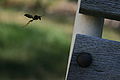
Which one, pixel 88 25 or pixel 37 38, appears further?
pixel 37 38

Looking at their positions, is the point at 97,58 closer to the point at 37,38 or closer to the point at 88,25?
the point at 88,25

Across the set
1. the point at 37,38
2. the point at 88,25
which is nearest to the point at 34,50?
the point at 37,38

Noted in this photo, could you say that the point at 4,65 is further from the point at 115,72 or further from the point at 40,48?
the point at 115,72

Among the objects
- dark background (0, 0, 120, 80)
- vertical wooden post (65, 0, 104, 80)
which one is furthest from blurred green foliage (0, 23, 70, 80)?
vertical wooden post (65, 0, 104, 80)

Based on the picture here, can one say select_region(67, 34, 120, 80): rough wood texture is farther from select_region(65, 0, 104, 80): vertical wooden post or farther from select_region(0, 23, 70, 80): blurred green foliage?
select_region(0, 23, 70, 80): blurred green foliage

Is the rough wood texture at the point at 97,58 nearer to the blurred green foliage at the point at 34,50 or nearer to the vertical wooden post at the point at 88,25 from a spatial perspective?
the vertical wooden post at the point at 88,25

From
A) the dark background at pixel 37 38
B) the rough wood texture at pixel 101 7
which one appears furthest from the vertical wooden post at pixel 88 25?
the dark background at pixel 37 38

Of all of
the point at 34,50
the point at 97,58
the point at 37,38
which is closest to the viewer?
the point at 97,58
